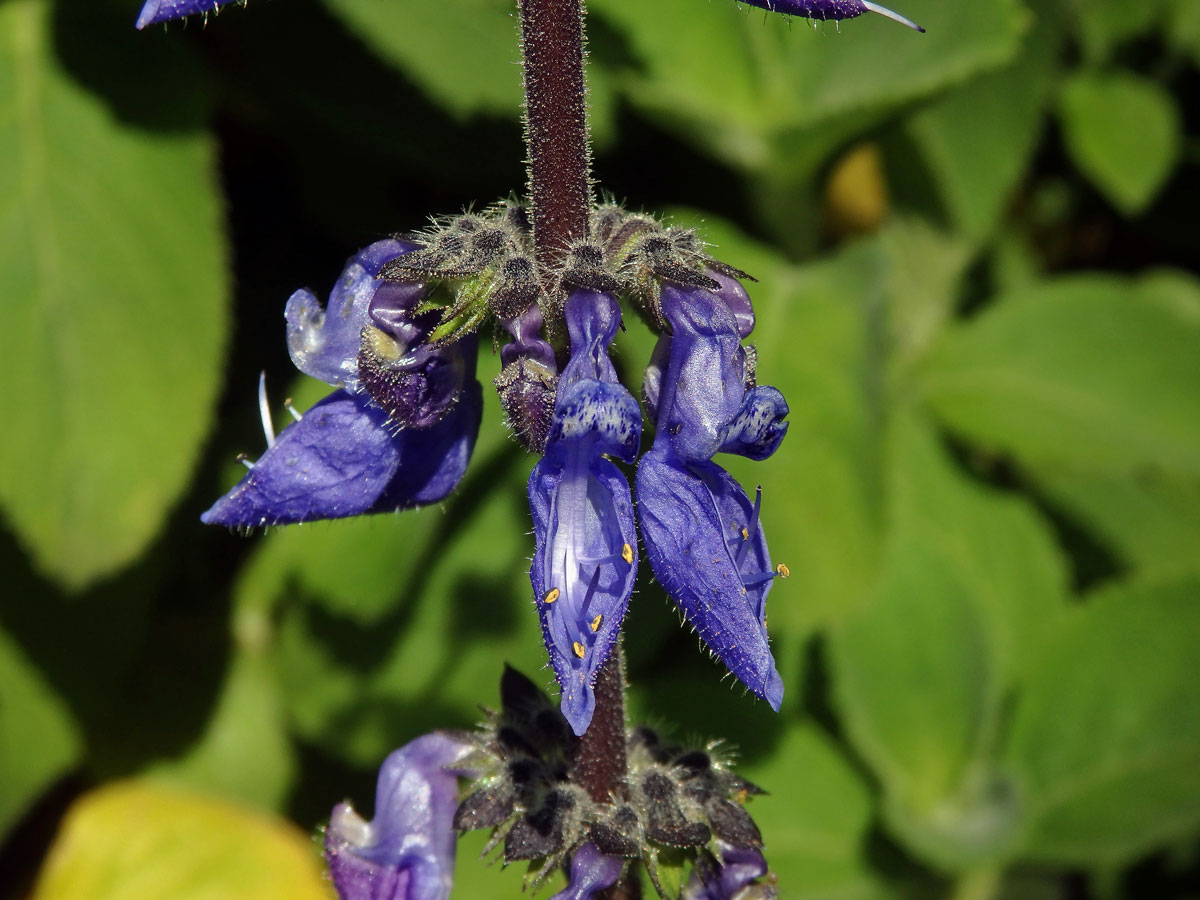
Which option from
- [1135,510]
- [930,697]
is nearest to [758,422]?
[930,697]

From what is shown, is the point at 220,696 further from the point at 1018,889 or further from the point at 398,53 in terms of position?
the point at 1018,889

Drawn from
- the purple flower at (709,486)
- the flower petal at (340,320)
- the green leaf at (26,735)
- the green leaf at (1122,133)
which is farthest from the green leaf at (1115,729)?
the green leaf at (26,735)

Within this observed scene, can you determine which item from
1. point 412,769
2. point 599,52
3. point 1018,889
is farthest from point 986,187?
point 412,769

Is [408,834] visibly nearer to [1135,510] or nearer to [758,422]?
A: [758,422]

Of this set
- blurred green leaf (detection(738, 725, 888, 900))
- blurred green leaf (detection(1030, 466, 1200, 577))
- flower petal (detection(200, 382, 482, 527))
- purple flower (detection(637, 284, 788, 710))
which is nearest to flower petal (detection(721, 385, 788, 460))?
purple flower (detection(637, 284, 788, 710))

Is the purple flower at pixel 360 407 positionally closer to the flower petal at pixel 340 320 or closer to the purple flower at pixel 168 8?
the flower petal at pixel 340 320

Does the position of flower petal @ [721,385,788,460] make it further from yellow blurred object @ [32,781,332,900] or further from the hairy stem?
yellow blurred object @ [32,781,332,900]
